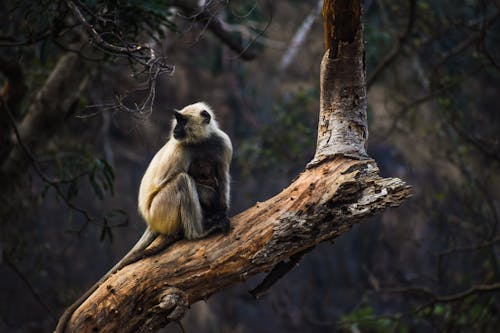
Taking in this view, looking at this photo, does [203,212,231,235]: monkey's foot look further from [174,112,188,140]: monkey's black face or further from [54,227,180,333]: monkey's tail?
[174,112,188,140]: monkey's black face

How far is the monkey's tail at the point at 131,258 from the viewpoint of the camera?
421 centimetres

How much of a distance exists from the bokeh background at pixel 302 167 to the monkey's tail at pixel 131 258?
4.80 ft

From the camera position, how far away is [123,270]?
14.4 ft

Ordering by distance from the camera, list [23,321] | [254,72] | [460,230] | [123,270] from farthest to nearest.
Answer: [254,72]
[23,321]
[460,230]
[123,270]

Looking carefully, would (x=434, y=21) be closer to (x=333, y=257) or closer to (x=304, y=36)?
(x=304, y=36)

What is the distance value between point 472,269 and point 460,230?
2.10 meters

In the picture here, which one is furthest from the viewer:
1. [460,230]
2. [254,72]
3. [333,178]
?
[254,72]

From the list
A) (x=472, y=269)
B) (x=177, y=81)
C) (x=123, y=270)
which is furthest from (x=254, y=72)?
(x=123, y=270)

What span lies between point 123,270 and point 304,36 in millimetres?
11370

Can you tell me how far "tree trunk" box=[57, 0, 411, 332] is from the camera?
12.9 ft

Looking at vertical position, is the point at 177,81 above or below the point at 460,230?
above

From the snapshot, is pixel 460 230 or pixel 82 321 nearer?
pixel 82 321

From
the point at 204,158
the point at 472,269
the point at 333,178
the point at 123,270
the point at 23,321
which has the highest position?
the point at 204,158

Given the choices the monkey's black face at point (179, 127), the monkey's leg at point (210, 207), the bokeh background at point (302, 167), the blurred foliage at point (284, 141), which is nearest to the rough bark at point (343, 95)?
the monkey's leg at point (210, 207)
